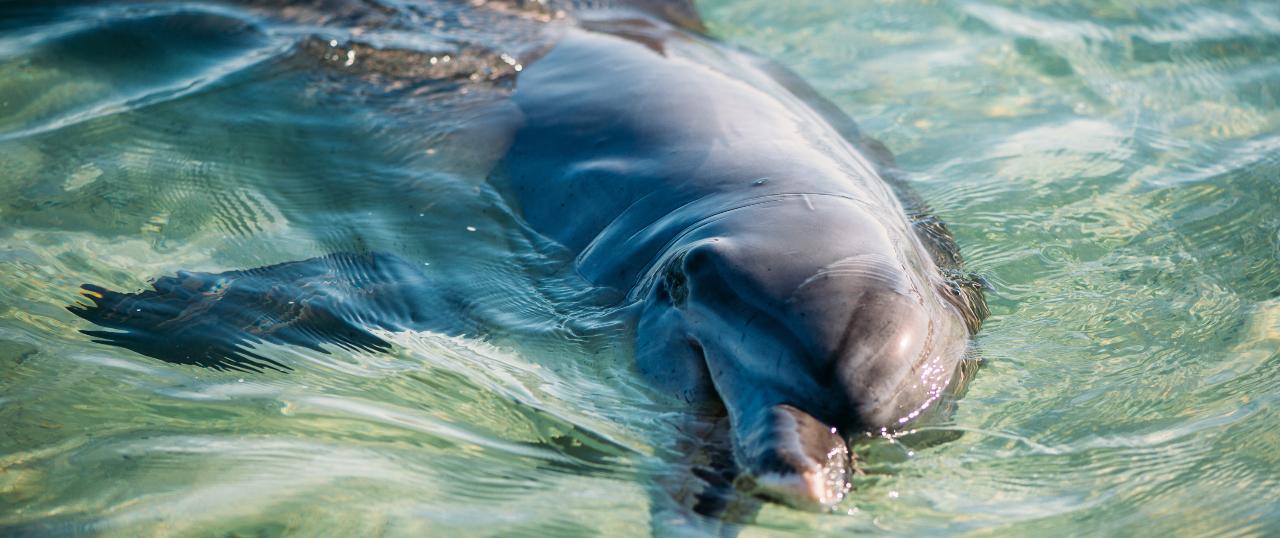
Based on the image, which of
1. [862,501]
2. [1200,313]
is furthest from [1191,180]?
[862,501]

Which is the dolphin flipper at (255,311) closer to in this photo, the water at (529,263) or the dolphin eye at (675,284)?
the water at (529,263)

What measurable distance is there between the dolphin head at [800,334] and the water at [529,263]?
0.62ft

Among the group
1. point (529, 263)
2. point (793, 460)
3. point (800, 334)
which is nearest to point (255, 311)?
point (529, 263)

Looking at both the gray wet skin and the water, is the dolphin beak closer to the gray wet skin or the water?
the gray wet skin

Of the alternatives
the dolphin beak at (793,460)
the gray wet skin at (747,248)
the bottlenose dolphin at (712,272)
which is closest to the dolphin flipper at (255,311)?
the bottlenose dolphin at (712,272)

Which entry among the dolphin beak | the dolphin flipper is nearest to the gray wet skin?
the dolphin beak

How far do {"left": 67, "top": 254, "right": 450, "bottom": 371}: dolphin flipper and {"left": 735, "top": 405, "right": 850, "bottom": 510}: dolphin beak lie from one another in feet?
6.01

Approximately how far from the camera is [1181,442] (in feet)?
13.9

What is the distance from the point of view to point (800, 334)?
12.6 ft

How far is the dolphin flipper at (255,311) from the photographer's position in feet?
15.5

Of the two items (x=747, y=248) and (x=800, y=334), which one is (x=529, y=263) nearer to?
(x=747, y=248)

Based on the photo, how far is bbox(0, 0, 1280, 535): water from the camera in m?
3.92

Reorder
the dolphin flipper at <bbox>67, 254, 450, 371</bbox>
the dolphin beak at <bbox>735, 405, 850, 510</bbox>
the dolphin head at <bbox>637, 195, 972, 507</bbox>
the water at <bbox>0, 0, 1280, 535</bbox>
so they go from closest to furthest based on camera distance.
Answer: the dolphin beak at <bbox>735, 405, 850, 510</bbox> → the dolphin head at <bbox>637, 195, 972, 507</bbox> → the water at <bbox>0, 0, 1280, 535</bbox> → the dolphin flipper at <bbox>67, 254, 450, 371</bbox>

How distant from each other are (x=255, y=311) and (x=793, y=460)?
A: 2.55 m
